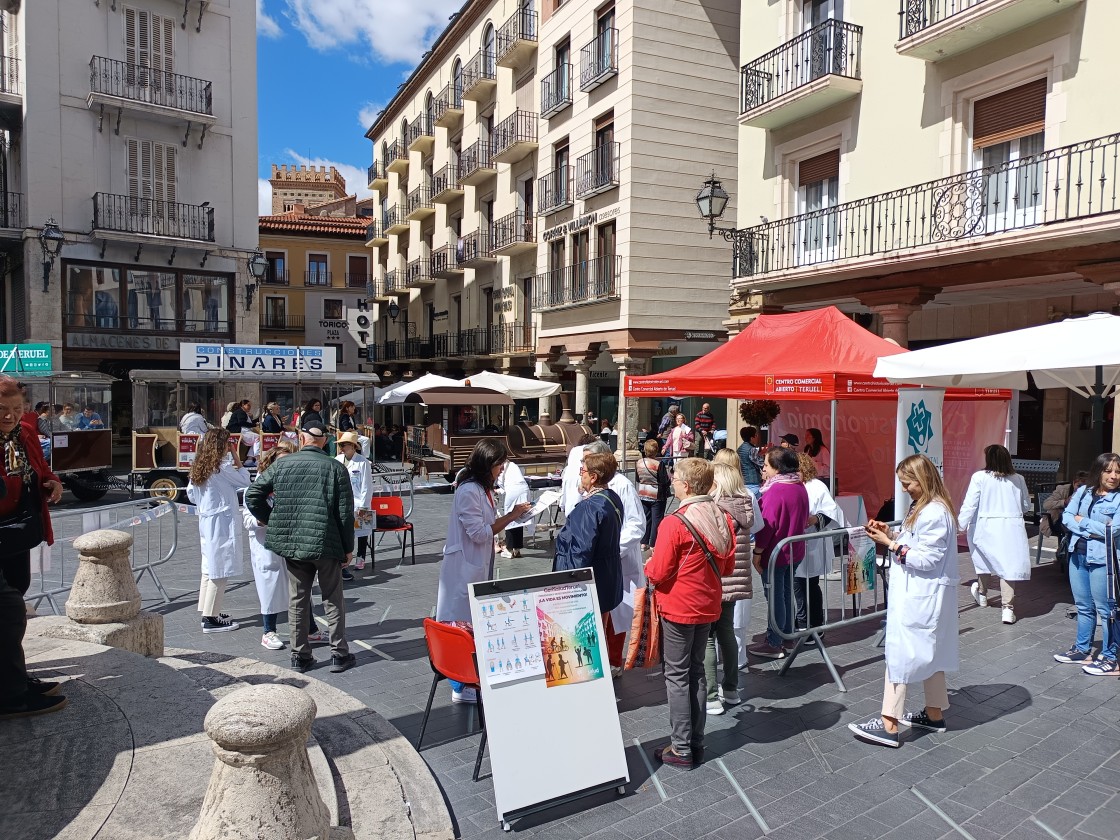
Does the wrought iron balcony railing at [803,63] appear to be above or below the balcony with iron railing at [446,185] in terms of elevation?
below

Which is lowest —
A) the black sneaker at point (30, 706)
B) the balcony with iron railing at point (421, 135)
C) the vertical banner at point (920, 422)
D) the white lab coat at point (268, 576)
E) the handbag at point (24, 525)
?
the black sneaker at point (30, 706)

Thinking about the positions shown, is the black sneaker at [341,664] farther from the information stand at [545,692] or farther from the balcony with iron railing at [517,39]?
the balcony with iron railing at [517,39]

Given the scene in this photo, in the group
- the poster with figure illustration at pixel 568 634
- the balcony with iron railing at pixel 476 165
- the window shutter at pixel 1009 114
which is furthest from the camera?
the balcony with iron railing at pixel 476 165

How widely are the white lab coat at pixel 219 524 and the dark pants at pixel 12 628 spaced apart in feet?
8.17

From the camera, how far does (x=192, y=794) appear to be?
12.1 feet

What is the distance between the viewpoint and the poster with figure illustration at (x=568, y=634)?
407 centimetres

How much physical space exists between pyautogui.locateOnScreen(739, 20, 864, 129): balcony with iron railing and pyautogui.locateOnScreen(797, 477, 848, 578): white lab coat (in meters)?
10.4

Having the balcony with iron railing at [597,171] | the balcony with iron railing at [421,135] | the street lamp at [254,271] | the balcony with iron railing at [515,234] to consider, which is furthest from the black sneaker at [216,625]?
the balcony with iron railing at [421,135]

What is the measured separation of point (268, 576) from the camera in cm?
653

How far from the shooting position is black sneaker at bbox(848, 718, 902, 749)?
4684mm

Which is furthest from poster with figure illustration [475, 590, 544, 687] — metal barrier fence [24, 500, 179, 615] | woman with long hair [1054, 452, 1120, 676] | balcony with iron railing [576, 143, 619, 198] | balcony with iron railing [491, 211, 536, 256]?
balcony with iron railing [491, 211, 536, 256]

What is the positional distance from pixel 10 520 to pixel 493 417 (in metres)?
27.7

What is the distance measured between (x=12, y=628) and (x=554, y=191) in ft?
71.1

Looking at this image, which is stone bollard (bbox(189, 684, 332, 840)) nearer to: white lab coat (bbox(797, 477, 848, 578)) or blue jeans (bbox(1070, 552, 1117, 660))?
white lab coat (bbox(797, 477, 848, 578))
